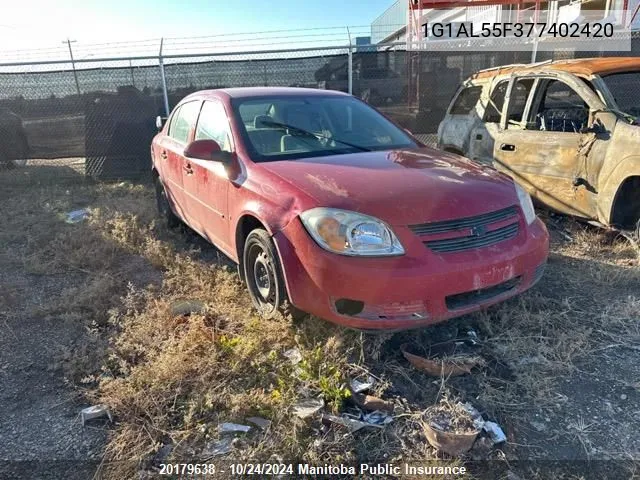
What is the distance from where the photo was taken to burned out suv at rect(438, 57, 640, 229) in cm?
423

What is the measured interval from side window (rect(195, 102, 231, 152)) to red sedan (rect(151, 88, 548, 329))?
0.06 ft

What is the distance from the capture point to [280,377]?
2.65m

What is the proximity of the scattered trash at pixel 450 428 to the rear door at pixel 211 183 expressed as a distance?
2.01m

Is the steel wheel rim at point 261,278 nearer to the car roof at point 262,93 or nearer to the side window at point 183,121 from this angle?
the car roof at point 262,93

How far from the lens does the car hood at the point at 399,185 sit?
8.86ft

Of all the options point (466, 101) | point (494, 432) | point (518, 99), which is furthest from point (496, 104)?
point (494, 432)

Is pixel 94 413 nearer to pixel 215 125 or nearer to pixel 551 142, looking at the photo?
pixel 215 125

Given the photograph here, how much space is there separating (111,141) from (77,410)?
7183mm

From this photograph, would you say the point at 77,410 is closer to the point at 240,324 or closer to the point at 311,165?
the point at 240,324

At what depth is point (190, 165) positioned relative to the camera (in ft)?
14.0

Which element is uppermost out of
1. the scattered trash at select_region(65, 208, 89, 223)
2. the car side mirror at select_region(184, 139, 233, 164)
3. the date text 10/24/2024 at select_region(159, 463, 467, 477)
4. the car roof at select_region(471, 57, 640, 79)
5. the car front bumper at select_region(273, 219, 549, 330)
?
the car roof at select_region(471, 57, 640, 79)

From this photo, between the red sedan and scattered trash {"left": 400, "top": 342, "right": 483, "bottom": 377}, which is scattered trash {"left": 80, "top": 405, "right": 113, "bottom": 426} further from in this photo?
scattered trash {"left": 400, "top": 342, "right": 483, "bottom": 377}

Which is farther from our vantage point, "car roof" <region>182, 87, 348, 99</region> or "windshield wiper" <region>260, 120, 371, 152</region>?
"car roof" <region>182, 87, 348, 99</region>

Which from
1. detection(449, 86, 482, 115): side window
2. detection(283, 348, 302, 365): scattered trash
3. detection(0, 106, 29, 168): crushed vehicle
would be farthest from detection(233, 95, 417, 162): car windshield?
detection(0, 106, 29, 168): crushed vehicle
